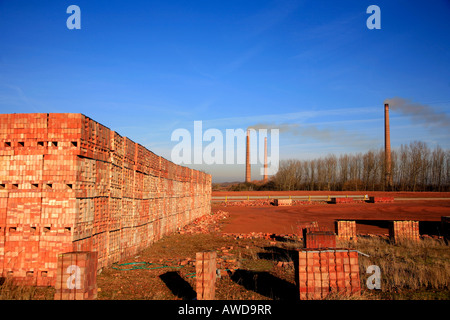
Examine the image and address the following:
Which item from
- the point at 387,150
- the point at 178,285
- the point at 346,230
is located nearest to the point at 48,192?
the point at 178,285

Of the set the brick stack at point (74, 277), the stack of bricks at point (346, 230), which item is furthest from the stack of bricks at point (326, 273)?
the stack of bricks at point (346, 230)

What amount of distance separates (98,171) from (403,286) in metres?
7.29

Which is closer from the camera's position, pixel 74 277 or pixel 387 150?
pixel 74 277

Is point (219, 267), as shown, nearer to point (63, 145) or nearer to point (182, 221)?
point (63, 145)

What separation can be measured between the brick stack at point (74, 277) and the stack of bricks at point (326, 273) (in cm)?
367

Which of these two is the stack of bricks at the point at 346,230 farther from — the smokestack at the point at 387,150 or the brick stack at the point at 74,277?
the smokestack at the point at 387,150

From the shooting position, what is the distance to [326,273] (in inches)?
233

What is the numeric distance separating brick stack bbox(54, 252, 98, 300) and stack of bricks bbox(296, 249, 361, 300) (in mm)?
3675

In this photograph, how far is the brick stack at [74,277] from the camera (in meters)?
5.02

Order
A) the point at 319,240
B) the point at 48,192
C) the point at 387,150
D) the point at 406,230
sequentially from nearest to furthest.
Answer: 1. the point at 48,192
2. the point at 319,240
3. the point at 406,230
4. the point at 387,150

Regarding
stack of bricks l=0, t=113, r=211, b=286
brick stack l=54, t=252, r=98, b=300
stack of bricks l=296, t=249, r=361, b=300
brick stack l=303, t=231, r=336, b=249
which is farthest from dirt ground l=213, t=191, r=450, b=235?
brick stack l=54, t=252, r=98, b=300

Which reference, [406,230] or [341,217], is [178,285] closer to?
[406,230]

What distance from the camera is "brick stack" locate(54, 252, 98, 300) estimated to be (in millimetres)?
5016

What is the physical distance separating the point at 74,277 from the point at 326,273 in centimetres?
437
